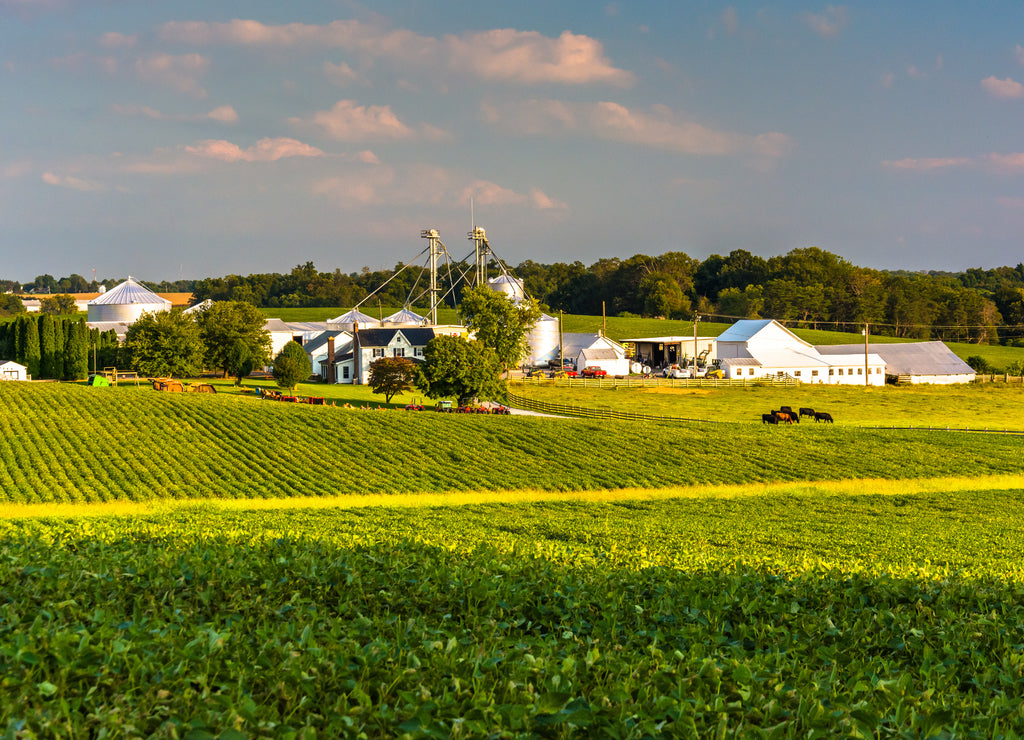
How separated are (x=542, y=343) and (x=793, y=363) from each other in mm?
34486

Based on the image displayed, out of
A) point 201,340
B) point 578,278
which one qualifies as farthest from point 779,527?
point 578,278

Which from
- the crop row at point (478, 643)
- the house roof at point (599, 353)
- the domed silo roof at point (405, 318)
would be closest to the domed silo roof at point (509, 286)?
the domed silo roof at point (405, 318)

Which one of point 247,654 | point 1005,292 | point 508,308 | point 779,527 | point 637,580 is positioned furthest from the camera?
point 1005,292

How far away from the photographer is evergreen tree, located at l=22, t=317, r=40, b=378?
7881 centimetres

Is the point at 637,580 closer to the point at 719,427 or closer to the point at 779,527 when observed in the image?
the point at 779,527

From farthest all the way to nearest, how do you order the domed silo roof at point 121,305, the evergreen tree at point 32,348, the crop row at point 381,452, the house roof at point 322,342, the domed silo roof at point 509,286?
the domed silo roof at point 509,286 < the domed silo roof at point 121,305 < the house roof at point 322,342 < the evergreen tree at point 32,348 < the crop row at point 381,452

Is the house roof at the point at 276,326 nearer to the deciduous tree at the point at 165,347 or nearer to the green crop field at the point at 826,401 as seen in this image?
the deciduous tree at the point at 165,347

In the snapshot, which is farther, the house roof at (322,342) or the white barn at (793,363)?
the white barn at (793,363)

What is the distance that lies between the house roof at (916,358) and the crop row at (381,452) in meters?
55.4

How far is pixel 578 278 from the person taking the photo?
192m

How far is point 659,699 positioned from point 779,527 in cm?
1914

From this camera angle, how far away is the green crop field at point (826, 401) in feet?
204

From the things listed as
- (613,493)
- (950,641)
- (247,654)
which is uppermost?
(247,654)

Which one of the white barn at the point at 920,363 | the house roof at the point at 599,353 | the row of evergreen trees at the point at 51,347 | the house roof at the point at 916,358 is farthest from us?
the house roof at the point at 599,353
